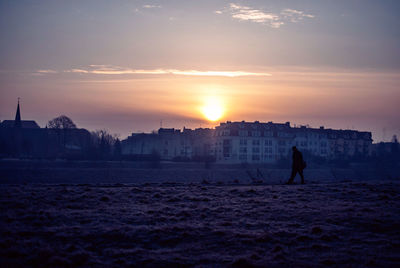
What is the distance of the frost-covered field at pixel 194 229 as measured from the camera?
40.7 ft

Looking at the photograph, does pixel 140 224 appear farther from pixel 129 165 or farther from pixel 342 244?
pixel 129 165

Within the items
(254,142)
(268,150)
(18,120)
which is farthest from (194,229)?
(18,120)

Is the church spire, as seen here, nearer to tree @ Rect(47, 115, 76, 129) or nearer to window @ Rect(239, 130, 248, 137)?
tree @ Rect(47, 115, 76, 129)

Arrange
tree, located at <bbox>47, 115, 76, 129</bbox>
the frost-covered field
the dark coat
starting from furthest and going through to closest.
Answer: tree, located at <bbox>47, 115, 76, 129</bbox> < the dark coat < the frost-covered field

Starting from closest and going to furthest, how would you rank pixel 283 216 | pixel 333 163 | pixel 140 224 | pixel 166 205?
pixel 140 224 < pixel 283 216 < pixel 166 205 < pixel 333 163

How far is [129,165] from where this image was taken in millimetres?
89938

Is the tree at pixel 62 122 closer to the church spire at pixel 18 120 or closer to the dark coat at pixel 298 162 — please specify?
the church spire at pixel 18 120

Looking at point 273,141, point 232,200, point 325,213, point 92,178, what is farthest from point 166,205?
point 273,141

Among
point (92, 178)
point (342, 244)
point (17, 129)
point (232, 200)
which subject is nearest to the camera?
point (342, 244)

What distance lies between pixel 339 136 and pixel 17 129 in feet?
343

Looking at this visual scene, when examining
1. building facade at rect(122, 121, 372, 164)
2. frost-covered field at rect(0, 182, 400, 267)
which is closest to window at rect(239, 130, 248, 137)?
building facade at rect(122, 121, 372, 164)

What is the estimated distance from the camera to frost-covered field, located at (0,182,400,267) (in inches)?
488

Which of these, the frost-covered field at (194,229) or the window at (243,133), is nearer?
the frost-covered field at (194,229)

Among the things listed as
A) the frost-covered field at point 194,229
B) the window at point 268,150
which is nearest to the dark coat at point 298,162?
the frost-covered field at point 194,229
